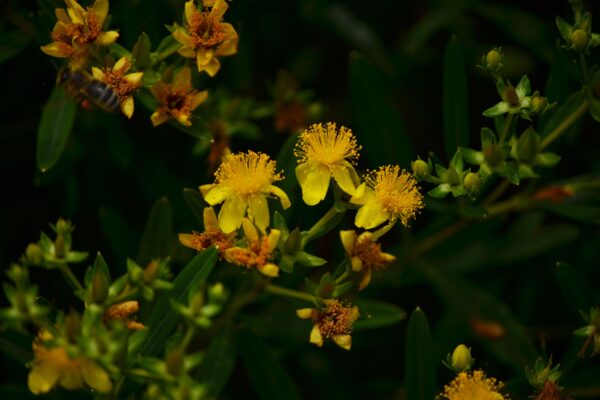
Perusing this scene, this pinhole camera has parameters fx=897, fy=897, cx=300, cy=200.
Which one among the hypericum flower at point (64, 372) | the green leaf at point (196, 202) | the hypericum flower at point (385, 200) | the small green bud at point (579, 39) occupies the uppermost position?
the small green bud at point (579, 39)

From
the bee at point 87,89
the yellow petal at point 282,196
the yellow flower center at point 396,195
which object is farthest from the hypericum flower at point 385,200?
the bee at point 87,89

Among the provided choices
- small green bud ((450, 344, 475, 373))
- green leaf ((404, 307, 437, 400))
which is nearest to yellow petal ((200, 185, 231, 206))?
green leaf ((404, 307, 437, 400))

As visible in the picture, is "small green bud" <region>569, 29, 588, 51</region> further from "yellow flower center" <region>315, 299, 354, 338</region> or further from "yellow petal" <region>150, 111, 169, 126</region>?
"yellow petal" <region>150, 111, 169, 126</region>

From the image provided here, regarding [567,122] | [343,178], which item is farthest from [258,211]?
[567,122]

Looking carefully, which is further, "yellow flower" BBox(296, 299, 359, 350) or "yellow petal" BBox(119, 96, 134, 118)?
"yellow petal" BBox(119, 96, 134, 118)

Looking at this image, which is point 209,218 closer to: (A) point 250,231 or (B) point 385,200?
(A) point 250,231

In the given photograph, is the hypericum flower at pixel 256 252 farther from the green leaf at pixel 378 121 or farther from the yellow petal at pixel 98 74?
the green leaf at pixel 378 121
